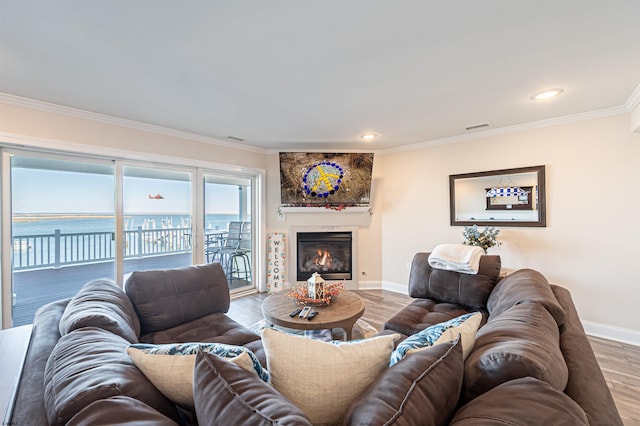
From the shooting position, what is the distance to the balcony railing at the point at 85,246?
265 centimetres

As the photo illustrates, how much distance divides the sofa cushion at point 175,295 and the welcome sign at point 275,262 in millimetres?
2061

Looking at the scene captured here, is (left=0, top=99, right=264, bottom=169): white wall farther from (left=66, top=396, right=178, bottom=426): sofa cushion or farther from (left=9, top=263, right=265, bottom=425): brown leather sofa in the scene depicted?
(left=66, top=396, right=178, bottom=426): sofa cushion

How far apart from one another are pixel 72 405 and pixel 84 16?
180 cm

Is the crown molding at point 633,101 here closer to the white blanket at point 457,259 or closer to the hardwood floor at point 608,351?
the white blanket at point 457,259

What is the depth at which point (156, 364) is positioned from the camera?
88 centimetres

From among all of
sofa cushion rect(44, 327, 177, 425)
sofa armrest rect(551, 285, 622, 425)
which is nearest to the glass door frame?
sofa cushion rect(44, 327, 177, 425)

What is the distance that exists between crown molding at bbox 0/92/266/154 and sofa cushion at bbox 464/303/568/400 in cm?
374

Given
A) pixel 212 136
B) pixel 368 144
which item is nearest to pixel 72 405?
pixel 212 136

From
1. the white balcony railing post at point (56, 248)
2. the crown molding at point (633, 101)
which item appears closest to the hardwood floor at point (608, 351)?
the white balcony railing post at point (56, 248)

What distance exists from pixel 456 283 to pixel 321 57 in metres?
2.10

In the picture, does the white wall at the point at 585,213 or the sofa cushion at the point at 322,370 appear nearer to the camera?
the sofa cushion at the point at 322,370

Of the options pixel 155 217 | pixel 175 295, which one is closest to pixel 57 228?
pixel 155 217

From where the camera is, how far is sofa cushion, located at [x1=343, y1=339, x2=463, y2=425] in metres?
0.67

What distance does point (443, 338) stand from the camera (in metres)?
1.03
